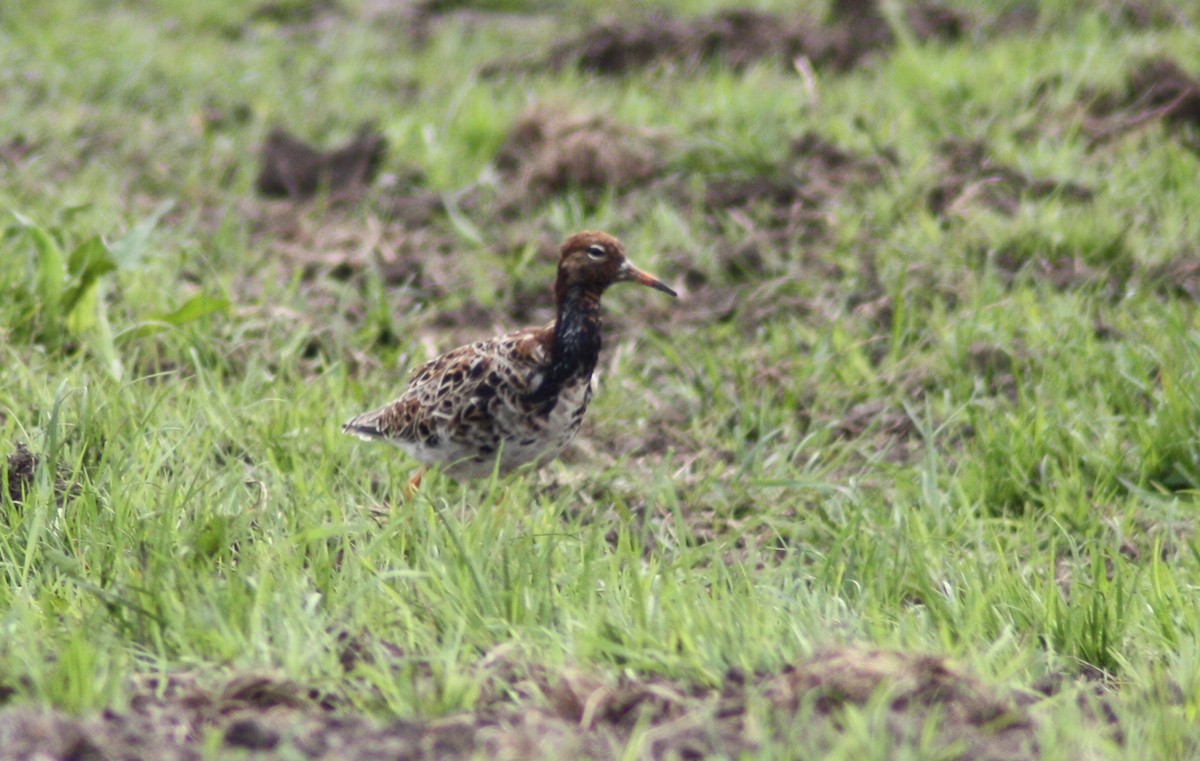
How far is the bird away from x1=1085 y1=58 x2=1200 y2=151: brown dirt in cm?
368

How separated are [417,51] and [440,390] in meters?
6.01

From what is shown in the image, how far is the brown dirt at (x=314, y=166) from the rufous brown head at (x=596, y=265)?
3073 mm

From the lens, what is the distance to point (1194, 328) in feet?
20.0

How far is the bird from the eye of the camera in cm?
522

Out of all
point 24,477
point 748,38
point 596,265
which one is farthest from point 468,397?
point 748,38

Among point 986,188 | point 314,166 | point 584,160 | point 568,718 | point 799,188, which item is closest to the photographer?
point 568,718

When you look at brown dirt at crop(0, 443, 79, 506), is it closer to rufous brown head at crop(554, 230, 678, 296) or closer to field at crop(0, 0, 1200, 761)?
field at crop(0, 0, 1200, 761)

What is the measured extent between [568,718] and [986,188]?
4929mm

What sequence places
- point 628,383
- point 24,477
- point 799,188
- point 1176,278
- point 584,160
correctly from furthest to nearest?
1. point 584,160
2. point 799,188
3. point 1176,278
4. point 628,383
5. point 24,477

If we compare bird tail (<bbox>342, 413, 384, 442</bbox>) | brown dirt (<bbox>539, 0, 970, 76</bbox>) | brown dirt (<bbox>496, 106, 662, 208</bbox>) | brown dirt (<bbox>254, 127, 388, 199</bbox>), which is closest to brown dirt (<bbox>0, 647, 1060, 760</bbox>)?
bird tail (<bbox>342, 413, 384, 442</bbox>)

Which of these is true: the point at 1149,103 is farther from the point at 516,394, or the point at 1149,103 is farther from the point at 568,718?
the point at 568,718

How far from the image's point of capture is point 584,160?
791cm

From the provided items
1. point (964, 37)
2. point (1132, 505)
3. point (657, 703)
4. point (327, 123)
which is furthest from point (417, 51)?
point (657, 703)

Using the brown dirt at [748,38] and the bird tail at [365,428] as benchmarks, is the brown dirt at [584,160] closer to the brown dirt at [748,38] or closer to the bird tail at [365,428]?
the brown dirt at [748,38]
